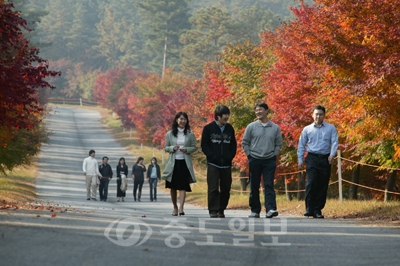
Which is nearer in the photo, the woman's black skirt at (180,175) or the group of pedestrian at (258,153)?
the group of pedestrian at (258,153)

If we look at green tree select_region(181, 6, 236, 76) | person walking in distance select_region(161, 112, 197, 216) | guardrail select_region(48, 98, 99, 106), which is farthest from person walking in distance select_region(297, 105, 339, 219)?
guardrail select_region(48, 98, 99, 106)

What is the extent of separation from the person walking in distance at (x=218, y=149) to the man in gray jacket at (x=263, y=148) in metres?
0.34

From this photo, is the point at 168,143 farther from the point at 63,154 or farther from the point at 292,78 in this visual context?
the point at 63,154

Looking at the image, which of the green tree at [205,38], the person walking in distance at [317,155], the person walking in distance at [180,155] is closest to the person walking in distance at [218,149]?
the person walking in distance at [180,155]

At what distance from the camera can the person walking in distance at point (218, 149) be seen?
13.8m

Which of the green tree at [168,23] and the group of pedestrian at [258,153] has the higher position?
the green tree at [168,23]

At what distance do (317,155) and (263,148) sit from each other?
44.5 inches

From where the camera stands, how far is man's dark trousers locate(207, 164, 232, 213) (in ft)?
45.7

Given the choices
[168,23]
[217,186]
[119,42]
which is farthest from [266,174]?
[119,42]

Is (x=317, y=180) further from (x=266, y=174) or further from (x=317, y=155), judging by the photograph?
(x=266, y=174)

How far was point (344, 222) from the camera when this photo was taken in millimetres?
13523

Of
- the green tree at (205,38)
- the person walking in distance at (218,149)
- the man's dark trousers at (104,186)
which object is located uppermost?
the green tree at (205,38)

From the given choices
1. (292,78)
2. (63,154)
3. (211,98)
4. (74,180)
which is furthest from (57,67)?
(292,78)

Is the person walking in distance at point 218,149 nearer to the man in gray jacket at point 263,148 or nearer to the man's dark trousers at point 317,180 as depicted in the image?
the man in gray jacket at point 263,148
